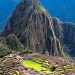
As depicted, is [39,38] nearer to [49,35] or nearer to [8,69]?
[49,35]

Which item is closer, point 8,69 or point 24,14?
point 8,69

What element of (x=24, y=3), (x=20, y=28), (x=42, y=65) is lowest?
(x=42, y=65)

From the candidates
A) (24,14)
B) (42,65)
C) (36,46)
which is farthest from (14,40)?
(42,65)

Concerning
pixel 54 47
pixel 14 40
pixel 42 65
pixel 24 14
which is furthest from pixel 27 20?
pixel 42 65

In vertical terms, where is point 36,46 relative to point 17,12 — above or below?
below

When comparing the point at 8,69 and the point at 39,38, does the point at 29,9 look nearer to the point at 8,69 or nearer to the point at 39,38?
the point at 39,38

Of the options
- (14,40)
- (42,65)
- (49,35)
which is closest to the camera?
(42,65)

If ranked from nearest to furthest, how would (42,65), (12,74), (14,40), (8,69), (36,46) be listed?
(12,74) < (8,69) < (42,65) < (14,40) < (36,46)
